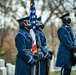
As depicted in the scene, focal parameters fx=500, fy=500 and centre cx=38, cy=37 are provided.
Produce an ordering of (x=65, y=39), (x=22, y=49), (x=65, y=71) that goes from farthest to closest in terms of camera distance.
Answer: (x=65, y=71)
(x=65, y=39)
(x=22, y=49)

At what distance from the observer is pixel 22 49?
10398 mm

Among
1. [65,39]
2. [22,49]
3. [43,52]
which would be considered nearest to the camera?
[22,49]

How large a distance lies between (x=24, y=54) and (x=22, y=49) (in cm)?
12

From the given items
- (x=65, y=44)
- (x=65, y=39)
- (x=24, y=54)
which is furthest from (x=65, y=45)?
(x=24, y=54)

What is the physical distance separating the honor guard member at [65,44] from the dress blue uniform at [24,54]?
1918 mm

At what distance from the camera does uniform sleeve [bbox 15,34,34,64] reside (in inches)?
410

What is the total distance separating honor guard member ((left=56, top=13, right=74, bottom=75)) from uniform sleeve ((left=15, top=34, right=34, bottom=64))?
217 centimetres

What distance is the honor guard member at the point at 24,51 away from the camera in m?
10.4

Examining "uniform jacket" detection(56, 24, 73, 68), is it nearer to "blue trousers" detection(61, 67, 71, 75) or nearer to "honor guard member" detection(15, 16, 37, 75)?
"blue trousers" detection(61, 67, 71, 75)

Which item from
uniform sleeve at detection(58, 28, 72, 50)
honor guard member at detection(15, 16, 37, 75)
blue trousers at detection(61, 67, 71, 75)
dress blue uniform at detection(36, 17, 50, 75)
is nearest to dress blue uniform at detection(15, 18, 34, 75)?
honor guard member at detection(15, 16, 37, 75)

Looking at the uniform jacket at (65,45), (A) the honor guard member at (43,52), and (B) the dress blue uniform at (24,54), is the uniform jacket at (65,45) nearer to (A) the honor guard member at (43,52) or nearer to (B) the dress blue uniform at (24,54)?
(A) the honor guard member at (43,52)

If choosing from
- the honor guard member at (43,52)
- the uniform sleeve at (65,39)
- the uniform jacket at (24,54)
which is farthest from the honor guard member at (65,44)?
the uniform jacket at (24,54)

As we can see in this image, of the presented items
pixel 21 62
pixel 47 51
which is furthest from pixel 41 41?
pixel 21 62

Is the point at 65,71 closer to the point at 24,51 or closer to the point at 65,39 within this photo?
the point at 65,39
